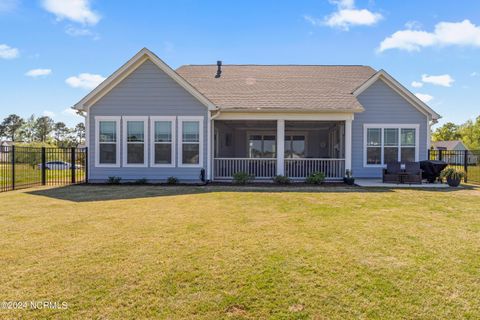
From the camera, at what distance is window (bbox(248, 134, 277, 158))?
1948cm

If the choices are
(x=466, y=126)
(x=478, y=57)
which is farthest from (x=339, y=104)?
(x=466, y=126)

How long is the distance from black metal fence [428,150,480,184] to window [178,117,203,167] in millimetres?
11415

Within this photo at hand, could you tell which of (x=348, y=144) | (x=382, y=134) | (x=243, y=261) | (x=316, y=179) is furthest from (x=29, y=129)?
(x=243, y=261)

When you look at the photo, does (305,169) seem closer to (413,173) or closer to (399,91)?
(413,173)

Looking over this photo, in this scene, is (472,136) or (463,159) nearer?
(463,159)

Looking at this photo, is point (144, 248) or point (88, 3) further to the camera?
point (88, 3)

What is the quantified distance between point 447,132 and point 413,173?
85.7m

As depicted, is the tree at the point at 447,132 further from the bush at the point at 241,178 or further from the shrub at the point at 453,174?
the bush at the point at 241,178

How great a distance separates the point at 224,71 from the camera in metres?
18.6

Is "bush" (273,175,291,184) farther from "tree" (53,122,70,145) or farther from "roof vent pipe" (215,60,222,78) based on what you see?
"tree" (53,122,70,145)

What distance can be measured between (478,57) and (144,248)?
84.5 feet

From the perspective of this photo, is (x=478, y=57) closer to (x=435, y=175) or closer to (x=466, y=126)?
(x=435, y=175)

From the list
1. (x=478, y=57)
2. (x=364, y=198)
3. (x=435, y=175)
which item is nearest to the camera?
(x=364, y=198)

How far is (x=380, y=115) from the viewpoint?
14719 mm
